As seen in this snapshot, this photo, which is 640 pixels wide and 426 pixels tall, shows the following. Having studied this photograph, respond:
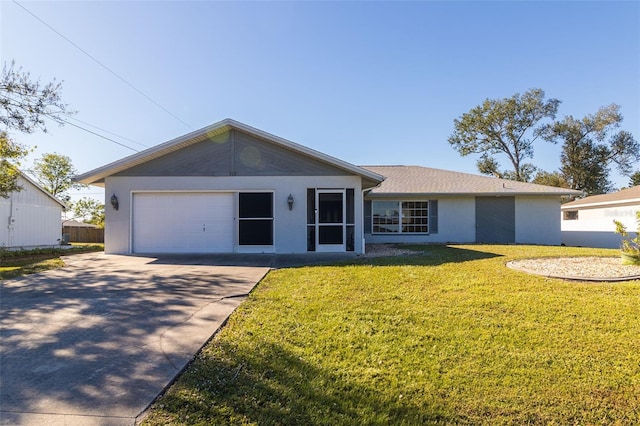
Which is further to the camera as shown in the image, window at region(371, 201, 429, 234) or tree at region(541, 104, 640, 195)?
tree at region(541, 104, 640, 195)

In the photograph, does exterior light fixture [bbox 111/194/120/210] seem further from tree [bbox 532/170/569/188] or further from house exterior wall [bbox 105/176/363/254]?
tree [bbox 532/170/569/188]

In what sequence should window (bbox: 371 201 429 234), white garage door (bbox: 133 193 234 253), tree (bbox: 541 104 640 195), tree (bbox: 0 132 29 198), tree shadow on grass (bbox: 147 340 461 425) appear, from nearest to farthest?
tree shadow on grass (bbox: 147 340 461 425) → tree (bbox: 0 132 29 198) → white garage door (bbox: 133 193 234 253) → window (bbox: 371 201 429 234) → tree (bbox: 541 104 640 195)

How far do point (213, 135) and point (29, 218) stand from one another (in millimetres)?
14881

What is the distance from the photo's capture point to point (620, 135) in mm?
30938

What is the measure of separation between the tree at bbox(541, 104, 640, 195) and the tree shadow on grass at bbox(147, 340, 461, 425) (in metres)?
37.4

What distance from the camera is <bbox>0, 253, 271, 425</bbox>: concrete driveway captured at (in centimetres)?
263

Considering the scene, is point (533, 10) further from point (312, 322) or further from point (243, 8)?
point (312, 322)

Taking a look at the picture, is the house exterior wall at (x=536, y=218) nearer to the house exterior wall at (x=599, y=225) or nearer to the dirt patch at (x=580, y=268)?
the house exterior wall at (x=599, y=225)

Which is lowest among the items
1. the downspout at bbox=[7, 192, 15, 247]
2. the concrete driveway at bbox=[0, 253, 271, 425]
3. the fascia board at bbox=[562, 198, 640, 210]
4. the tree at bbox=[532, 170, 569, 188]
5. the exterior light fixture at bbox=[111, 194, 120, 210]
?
the concrete driveway at bbox=[0, 253, 271, 425]

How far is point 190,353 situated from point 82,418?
3.65ft

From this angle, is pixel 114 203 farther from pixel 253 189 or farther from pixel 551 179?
pixel 551 179

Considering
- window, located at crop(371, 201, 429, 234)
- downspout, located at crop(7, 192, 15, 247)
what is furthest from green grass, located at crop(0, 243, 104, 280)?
window, located at crop(371, 201, 429, 234)

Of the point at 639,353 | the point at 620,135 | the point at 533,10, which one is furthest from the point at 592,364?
the point at 620,135

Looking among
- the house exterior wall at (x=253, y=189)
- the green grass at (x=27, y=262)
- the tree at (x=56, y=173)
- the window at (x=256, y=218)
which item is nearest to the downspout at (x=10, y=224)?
the green grass at (x=27, y=262)
